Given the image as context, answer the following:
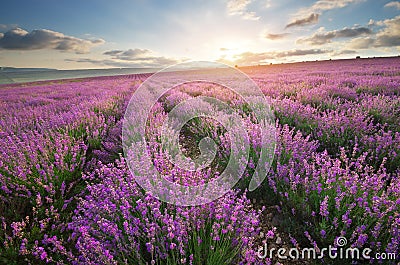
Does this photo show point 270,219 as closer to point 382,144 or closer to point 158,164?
point 158,164

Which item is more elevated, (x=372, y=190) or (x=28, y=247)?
(x=372, y=190)

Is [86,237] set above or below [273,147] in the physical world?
below

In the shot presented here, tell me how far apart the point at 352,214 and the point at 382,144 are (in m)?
1.47

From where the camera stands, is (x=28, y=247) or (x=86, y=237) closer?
(x=86, y=237)

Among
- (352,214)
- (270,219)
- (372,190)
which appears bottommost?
(270,219)

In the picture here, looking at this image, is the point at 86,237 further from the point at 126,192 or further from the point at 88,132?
the point at 88,132

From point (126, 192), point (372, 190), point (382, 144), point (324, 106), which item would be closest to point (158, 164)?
point (126, 192)

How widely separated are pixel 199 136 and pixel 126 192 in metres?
2.62

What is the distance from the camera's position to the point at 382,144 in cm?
288

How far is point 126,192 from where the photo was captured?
2.04m

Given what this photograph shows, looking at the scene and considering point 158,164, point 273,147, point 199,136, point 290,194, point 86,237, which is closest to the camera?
point 86,237

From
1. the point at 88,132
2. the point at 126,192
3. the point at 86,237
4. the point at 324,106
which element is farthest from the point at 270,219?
the point at 324,106

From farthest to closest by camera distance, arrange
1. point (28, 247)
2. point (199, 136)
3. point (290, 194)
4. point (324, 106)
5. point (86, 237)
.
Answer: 1. point (324, 106)
2. point (199, 136)
3. point (290, 194)
4. point (28, 247)
5. point (86, 237)

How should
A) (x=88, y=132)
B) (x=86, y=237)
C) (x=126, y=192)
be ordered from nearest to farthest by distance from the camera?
(x=86, y=237), (x=126, y=192), (x=88, y=132)
